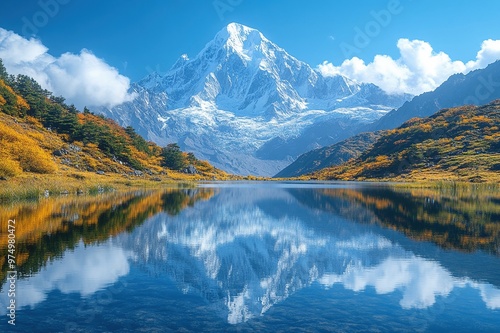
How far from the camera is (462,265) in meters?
27.7

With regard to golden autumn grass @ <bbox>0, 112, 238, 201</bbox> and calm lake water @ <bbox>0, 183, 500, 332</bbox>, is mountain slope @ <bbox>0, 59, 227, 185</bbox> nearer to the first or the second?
golden autumn grass @ <bbox>0, 112, 238, 201</bbox>

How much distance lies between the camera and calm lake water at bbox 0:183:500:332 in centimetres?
1809

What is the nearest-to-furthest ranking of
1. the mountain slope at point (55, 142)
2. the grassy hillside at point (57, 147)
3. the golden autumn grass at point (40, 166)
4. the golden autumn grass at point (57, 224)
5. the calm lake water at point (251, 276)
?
the calm lake water at point (251, 276) → the golden autumn grass at point (57, 224) → the golden autumn grass at point (40, 166) → the grassy hillside at point (57, 147) → the mountain slope at point (55, 142)

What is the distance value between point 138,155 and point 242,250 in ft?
547

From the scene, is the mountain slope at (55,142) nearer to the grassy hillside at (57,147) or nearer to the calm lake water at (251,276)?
the grassy hillside at (57,147)

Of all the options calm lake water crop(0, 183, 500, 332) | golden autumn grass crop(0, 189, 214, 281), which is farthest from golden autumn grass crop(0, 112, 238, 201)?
calm lake water crop(0, 183, 500, 332)

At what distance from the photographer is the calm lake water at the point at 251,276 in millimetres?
18094

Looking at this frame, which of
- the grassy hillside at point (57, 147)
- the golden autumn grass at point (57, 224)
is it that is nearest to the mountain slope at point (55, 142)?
the grassy hillside at point (57, 147)

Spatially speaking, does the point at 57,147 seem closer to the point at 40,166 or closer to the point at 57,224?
the point at 40,166

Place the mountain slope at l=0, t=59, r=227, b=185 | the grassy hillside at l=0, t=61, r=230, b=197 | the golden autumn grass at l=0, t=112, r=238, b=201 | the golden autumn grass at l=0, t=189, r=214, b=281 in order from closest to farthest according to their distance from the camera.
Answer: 1. the golden autumn grass at l=0, t=189, r=214, b=281
2. the golden autumn grass at l=0, t=112, r=238, b=201
3. the grassy hillside at l=0, t=61, r=230, b=197
4. the mountain slope at l=0, t=59, r=227, b=185

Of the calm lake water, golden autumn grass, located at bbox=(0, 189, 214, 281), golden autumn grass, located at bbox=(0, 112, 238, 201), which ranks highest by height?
golden autumn grass, located at bbox=(0, 112, 238, 201)

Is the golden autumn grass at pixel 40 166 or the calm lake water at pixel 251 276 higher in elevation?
the golden autumn grass at pixel 40 166

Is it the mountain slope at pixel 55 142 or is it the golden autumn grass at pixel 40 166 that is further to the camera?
the mountain slope at pixel 55 142

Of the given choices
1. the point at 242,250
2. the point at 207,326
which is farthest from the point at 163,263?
the point at 207,326
